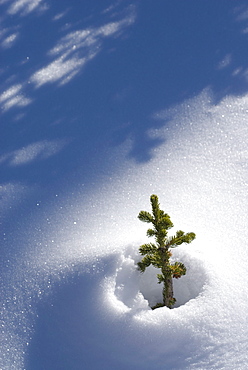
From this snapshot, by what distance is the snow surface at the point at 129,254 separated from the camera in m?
5.80

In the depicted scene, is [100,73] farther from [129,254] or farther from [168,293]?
[168,293]

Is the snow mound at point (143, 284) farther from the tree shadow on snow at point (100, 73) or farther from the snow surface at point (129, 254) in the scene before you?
the tree shadow on snow at point (100, 73)

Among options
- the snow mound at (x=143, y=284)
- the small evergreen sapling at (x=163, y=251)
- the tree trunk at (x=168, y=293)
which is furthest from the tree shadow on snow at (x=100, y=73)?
the tree trunk at (x=168, y=293)

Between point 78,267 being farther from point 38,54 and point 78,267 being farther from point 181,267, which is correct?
point 38,54

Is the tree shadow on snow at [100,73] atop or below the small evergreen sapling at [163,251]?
atop

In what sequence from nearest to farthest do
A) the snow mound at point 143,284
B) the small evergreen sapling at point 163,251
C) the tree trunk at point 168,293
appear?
the small evergreen sapling at point 163,251 < the tree trunk at point 168,293 < the snow mound at point 143,284

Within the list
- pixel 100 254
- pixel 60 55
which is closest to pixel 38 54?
pixel 60 55

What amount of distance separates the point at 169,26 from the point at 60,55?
1914 millimetres

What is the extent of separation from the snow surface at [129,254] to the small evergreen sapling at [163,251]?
258 millimetres

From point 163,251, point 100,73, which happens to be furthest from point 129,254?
point 100,73

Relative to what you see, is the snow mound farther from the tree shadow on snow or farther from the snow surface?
the tree shadow on snow

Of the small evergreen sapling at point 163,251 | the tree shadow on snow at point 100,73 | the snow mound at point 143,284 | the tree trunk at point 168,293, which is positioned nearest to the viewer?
the small evergreen sapling at point 163,251

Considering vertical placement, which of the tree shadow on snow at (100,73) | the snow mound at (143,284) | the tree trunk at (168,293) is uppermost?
the tree shadow on snow at (100,73)

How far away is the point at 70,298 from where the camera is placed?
6.22 metres
